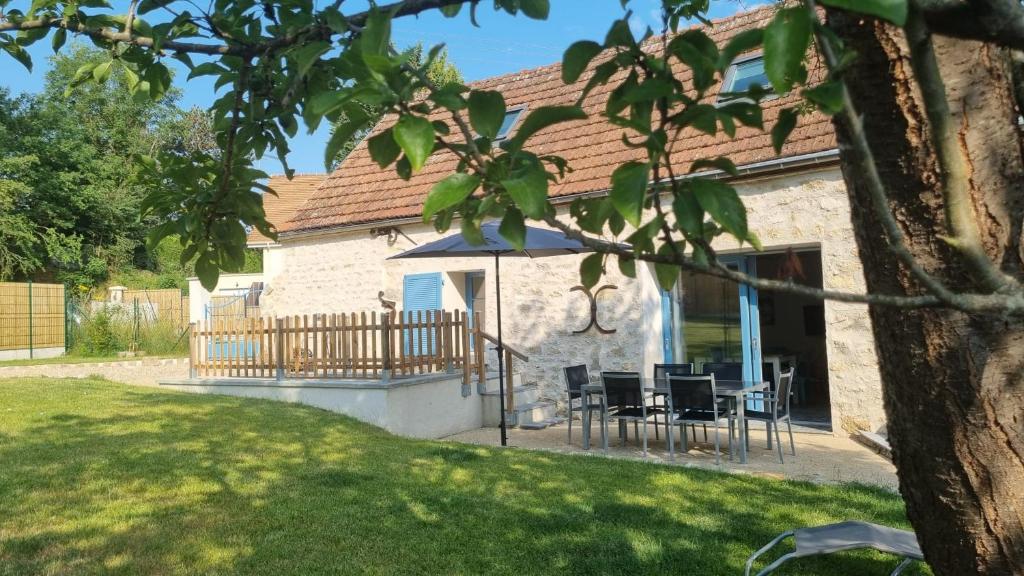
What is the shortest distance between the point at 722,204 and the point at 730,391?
6506mm

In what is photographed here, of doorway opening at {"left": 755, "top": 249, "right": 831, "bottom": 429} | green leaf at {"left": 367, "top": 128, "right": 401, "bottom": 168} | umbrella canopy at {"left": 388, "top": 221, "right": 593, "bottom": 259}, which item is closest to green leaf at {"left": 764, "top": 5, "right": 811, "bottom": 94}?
green leaf at {"left": 367, "top": 128, "right": 401, "bottom": 168}

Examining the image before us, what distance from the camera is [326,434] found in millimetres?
7848

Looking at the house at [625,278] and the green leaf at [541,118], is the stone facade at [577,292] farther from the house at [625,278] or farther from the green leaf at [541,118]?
the green leaf at [541,118]

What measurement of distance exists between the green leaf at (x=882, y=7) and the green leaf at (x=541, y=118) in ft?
1.30

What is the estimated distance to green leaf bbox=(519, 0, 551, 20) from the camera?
57.8 inches

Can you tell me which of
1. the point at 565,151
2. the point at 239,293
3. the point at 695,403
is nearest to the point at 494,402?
the point at 695,403

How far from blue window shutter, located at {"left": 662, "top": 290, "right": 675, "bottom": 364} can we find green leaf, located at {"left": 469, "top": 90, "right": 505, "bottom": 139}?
9.64 metres

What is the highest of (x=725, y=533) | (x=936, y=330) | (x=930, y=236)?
(x=930, y=236)

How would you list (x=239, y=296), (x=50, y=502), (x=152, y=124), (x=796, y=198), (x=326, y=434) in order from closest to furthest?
(x=50, y=502) → (x=326, y=434) → (x=796, y=198) → (x=239, y=296) → (x=152, y=124)

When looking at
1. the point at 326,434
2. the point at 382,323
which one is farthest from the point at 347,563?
the point at 382,323

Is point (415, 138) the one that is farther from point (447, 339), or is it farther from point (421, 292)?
point (421, 292)

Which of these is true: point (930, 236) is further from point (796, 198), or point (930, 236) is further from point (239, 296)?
point (239, 296)

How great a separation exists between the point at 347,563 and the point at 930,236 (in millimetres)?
3458

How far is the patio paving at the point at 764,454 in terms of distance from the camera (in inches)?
264
